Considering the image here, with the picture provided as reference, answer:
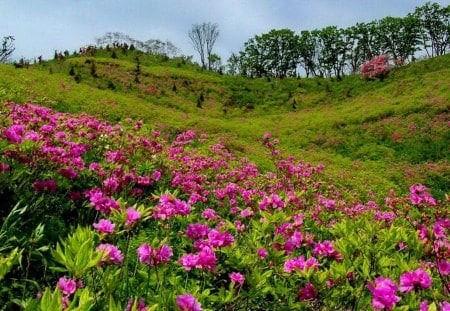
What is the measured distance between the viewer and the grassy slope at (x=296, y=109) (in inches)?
824

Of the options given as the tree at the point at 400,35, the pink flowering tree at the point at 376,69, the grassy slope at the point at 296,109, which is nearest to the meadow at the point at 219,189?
the grassy slope at the point at 296,109

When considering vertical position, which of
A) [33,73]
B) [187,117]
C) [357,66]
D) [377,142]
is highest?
[357,66]

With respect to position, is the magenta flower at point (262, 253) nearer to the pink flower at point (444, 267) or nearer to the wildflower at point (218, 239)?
the wildflower at point (218, 239)

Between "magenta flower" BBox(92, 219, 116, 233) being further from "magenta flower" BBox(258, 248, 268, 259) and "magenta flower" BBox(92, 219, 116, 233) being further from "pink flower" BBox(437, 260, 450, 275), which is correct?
"pink flower" BBox(437, 260, 450, 275)

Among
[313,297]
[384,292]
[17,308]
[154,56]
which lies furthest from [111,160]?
[154,56]

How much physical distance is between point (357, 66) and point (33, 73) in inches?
2124

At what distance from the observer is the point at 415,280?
6.86 ft

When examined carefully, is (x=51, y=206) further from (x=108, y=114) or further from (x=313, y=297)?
(x=108, y=114)

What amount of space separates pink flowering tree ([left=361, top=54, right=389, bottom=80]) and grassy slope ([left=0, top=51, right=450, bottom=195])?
47.1 inches

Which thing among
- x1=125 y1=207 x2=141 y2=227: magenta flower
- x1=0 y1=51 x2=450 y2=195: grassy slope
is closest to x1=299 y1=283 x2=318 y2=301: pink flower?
x1=125 y1=207 x2=141 y2=227: magenta flower

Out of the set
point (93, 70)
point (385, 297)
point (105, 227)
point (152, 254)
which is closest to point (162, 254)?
point (152, 254)

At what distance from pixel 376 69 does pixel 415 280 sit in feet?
141

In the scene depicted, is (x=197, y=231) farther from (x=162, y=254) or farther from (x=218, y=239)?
(x=162, y=254)

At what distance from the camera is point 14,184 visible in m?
4.87
